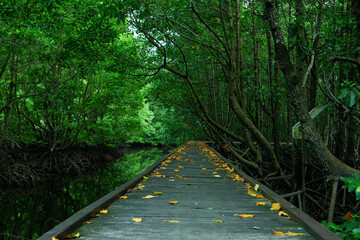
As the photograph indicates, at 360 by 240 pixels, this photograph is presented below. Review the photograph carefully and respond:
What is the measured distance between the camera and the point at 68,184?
40.6 ft

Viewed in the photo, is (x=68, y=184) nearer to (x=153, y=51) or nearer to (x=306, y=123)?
(x=153, y=51)

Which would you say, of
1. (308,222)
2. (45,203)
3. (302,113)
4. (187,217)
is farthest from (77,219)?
(45,203)

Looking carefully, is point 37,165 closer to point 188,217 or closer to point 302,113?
→ point 188,217

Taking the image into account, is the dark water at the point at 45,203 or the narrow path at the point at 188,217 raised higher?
the narrow path at the point at 188,217

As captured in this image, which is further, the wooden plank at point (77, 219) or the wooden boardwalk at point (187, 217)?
the wooden boardwalk at point (187, 217)

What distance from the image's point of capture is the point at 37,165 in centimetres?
1335

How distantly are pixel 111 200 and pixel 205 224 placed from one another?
1.44m

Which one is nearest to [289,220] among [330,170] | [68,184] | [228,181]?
[330,170]

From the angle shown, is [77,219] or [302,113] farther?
[302,113]

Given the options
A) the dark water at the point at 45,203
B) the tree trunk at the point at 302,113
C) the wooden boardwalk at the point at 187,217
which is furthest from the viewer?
the dark water at the point at 45,203

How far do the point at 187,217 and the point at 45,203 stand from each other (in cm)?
805

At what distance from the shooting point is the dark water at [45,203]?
7.15 metres

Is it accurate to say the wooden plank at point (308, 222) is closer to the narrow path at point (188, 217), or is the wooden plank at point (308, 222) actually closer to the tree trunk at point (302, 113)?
the narrow path at point (188, 217)

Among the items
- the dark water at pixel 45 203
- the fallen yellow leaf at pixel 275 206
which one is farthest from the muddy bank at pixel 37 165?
the fallen yellow leaf at pixel 275 206
